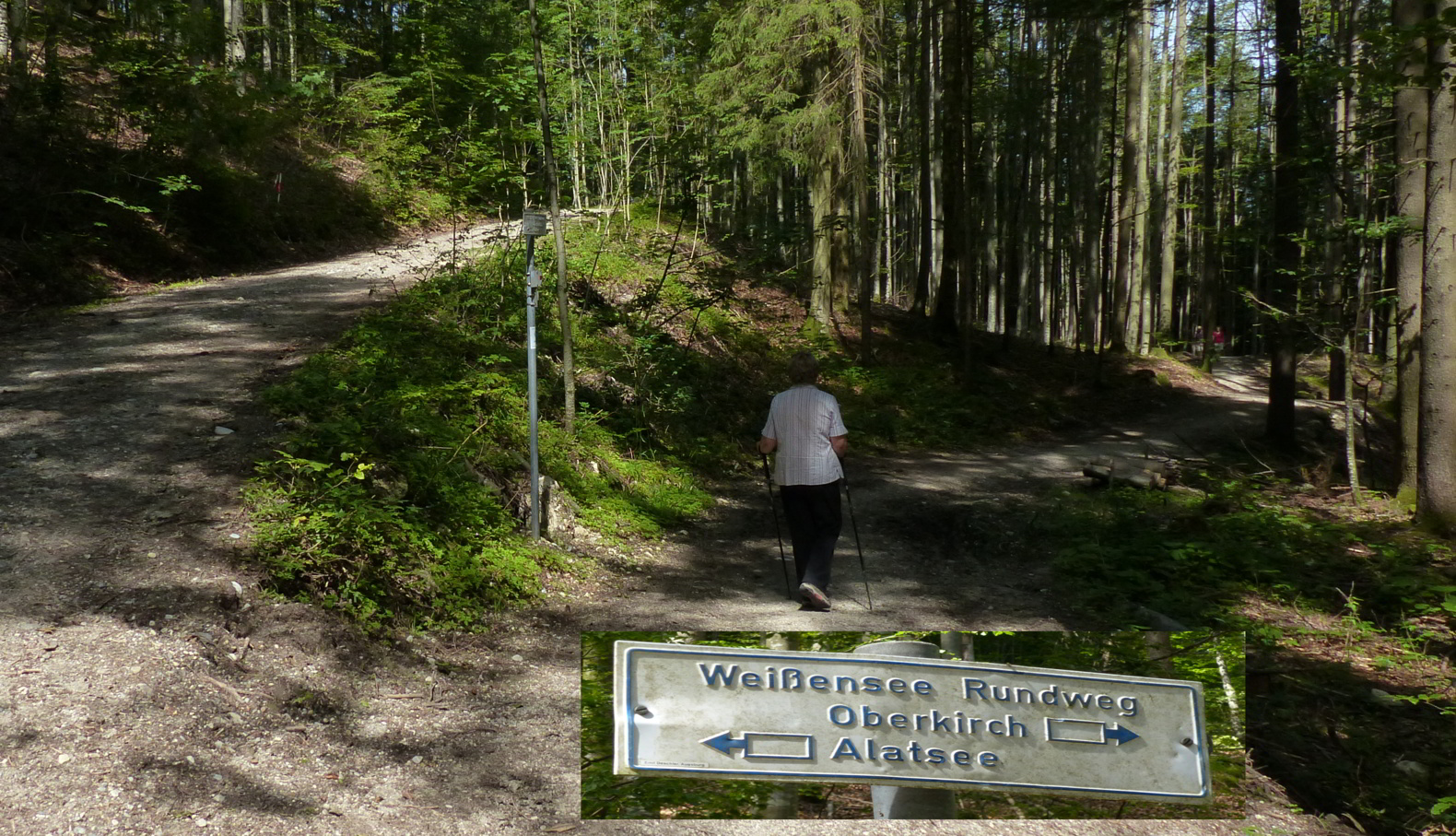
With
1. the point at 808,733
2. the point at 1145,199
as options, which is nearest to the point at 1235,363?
the point at 1145,199

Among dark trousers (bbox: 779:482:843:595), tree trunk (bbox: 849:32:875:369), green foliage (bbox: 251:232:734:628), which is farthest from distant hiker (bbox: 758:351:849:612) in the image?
tree trunk (bbox: 849:32:875:369)

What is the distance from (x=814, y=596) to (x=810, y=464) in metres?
0.89

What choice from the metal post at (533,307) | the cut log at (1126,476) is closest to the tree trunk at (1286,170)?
the cut log at (1126,476)

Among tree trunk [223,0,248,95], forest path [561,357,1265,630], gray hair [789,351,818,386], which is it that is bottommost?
forest path [561,357,1265,630]

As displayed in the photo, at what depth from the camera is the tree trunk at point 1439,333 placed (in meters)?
8.73

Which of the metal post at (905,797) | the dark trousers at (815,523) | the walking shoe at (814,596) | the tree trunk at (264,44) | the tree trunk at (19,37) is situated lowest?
the walking shoe at (814,596)

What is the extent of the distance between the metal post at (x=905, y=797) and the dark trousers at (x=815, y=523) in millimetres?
4024

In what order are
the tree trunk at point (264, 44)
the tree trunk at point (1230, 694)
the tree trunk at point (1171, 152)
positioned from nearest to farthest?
the tree trunk at point (1230, 694)
the tree trunk at point (264, 44)
the tree trunk at point (1171, 152)

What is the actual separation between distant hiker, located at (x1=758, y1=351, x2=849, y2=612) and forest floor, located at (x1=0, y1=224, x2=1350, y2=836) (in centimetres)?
42

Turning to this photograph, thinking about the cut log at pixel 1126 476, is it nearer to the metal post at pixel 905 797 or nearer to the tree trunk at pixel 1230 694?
the tree trunk at pixel 1230 694

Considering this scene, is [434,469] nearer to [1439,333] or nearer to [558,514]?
[558,514]

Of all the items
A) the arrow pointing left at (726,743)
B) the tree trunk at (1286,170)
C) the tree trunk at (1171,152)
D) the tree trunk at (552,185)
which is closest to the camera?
the arrow pointing left at (726,743)

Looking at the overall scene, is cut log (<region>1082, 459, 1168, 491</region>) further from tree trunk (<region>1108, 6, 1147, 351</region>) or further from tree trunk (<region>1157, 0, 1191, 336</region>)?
tree trunk (<region>1157, 0, 1191, 336</region>)

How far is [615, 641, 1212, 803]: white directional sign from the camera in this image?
A: 2043 millimetres
